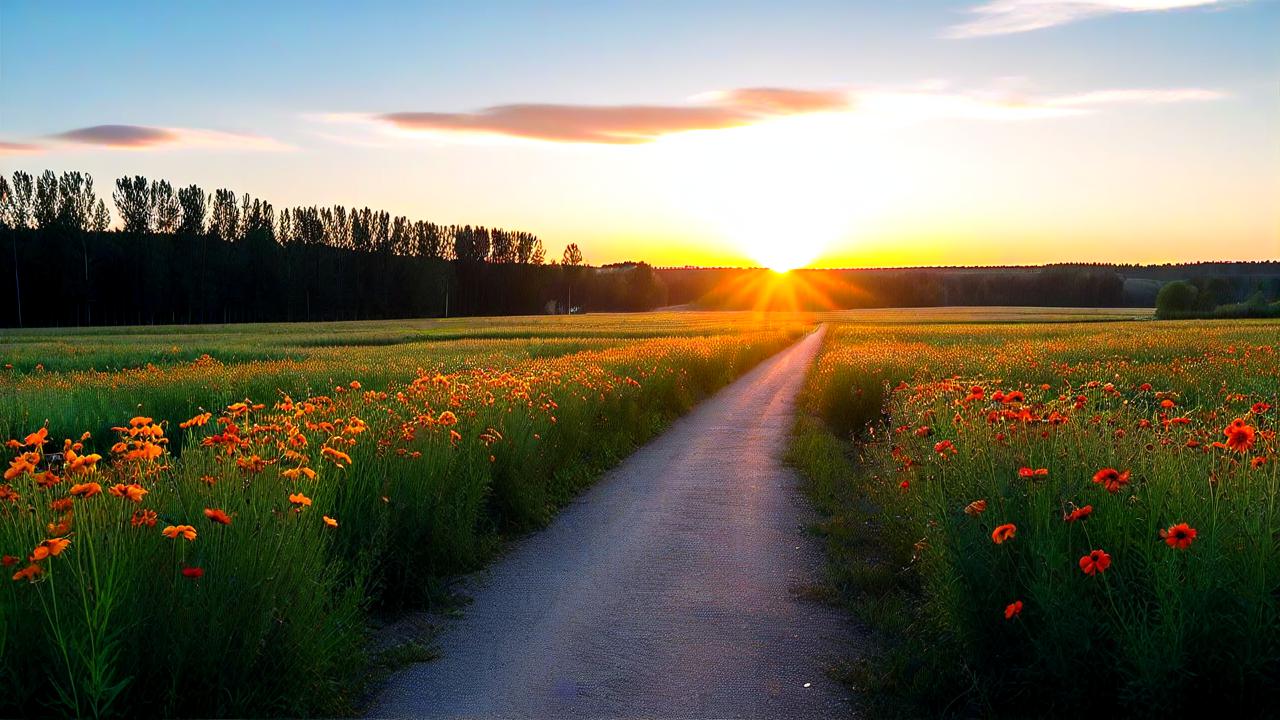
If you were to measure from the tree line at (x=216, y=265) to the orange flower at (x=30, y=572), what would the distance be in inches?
3199

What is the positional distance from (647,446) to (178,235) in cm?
8617

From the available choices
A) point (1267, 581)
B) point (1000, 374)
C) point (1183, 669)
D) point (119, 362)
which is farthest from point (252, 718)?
point (119, 362)

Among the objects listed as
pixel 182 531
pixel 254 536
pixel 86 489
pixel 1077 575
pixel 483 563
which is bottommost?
pixel 483 563

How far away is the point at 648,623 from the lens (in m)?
6.43

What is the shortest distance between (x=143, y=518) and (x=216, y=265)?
8949cm

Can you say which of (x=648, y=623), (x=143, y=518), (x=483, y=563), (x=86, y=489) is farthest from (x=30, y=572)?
(x=483, y=563)

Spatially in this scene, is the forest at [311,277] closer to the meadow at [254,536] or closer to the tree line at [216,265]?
the tree line at [216,265]

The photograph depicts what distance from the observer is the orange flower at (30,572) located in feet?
12.4

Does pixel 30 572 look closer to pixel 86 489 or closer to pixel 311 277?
pixel 86 489

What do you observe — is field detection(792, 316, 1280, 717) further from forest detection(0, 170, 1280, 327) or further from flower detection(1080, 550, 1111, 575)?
forest detection(0, 170, 1280, 327)

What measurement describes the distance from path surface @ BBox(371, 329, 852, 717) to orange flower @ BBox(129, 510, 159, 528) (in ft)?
5.38

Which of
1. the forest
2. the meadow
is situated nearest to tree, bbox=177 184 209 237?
the forest

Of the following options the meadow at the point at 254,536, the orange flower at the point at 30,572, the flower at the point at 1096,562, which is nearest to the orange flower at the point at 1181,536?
the flower at the point at 1096,562

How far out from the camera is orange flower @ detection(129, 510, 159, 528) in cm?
435
